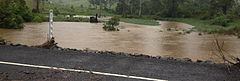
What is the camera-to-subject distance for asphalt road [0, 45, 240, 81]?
7895 millimetres

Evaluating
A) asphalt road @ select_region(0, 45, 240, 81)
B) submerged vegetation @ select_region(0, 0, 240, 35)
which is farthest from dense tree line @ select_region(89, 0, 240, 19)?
asphalt road @ select_region(0, 45, 240, 81)

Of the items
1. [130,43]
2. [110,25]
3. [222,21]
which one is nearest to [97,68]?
[130,43]

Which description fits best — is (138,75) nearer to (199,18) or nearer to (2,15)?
(2,15)

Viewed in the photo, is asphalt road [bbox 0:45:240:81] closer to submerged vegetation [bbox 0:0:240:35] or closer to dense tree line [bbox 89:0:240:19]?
submerged vegetation [bbox 0:0:240:35]

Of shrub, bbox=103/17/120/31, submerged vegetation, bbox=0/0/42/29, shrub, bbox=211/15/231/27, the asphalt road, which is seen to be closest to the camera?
the asphalt road

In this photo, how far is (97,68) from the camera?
880cm

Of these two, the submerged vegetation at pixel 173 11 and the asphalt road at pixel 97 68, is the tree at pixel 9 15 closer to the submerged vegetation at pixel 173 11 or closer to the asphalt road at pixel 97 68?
the submerged vegetation at pixel 173 11

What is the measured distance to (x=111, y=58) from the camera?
10.1m

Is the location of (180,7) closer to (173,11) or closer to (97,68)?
(173,11)

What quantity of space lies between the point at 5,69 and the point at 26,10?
28.4 metres

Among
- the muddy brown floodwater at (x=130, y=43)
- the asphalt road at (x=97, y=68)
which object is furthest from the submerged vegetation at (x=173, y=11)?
the asphalt road at (x=97, y=68)

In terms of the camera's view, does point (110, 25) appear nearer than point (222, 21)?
Yes

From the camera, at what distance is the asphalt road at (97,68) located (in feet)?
25.9

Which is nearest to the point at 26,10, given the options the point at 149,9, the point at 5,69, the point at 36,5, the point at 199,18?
the point at 36,5
